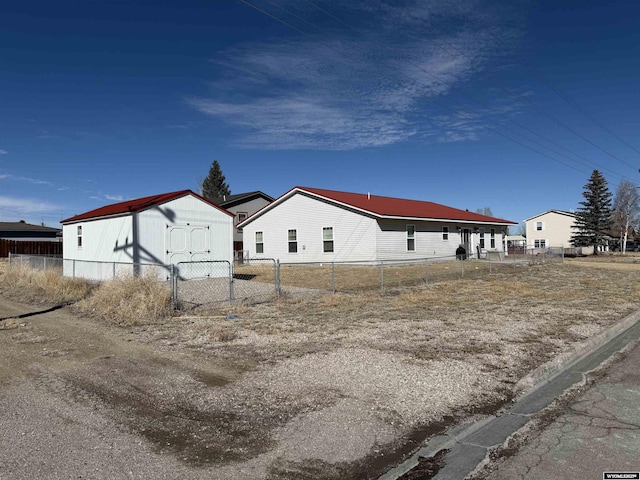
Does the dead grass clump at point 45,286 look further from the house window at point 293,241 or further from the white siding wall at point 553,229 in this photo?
the white siding wall at point 553,229

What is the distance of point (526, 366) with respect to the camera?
6.14m

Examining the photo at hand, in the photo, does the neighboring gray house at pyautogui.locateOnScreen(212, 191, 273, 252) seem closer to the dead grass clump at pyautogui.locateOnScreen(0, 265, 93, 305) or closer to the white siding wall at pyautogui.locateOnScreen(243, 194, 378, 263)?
the white siding wall at pyautogui.locateOnScreen(243, 194, 378, 263)

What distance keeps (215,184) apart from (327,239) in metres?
48.8

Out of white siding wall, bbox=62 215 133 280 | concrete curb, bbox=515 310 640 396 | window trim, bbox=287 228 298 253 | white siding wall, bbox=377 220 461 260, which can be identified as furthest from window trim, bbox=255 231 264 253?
concrete curb, bbox=515 310 640 396

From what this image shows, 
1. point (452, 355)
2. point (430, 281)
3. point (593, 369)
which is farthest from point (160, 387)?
point (430, 281)

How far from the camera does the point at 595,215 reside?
5428 cm

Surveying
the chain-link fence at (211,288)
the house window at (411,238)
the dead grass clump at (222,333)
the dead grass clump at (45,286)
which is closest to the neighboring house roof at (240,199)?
the house window at (411,238)

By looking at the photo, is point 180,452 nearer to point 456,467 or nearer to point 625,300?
point 456,467

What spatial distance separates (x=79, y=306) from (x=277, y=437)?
917 centimetres

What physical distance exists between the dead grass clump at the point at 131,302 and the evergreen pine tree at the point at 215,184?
6206 cm

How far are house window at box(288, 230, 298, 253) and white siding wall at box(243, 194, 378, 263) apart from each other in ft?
0.70

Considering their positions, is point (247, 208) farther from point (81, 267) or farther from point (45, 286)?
point (45, 286)

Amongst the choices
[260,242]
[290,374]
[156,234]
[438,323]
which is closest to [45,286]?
[156,234]

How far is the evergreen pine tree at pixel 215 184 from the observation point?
7156cm
